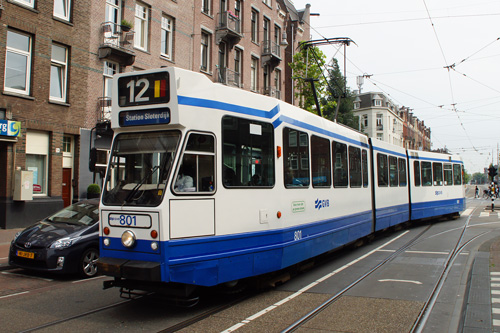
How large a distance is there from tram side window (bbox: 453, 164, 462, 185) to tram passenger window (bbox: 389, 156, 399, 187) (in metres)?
6.34

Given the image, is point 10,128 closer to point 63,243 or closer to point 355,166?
point 63,243

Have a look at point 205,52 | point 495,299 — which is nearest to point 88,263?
point 495,299

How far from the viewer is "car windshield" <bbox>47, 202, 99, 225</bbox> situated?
873 centimetres

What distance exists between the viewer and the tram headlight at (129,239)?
5.52m

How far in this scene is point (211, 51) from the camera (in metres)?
25.1

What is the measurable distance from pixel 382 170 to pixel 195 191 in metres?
9.04

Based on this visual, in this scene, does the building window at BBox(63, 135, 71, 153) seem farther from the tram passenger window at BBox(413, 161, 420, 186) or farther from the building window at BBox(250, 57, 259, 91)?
the building window at BBox(250, 57, 259, 91)

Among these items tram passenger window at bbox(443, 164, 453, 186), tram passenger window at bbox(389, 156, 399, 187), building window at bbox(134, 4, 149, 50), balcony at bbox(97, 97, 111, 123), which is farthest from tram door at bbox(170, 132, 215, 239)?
building window at bbox(134, 4, 149, 50)

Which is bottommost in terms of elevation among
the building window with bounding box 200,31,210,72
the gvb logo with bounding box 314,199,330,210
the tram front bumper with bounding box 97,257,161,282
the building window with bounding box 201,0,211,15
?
the tram front bumper with bounding box 97,257,161,282

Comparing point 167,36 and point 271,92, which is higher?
point 167,36

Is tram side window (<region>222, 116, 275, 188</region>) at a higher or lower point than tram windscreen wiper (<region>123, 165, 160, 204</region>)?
higher

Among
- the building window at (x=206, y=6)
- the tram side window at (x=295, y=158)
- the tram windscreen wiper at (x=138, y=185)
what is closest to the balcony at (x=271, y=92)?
the building window at (x=206, y=6)

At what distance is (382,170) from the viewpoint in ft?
43.6

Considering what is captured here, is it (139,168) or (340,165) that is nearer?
(139,168)
